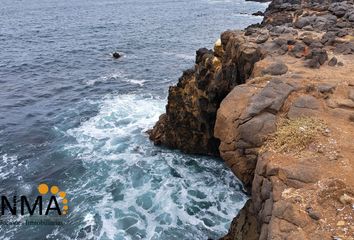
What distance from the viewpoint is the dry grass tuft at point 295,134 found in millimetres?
12312

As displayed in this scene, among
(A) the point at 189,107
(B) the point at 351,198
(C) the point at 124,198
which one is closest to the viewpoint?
(B) the point at 351,198

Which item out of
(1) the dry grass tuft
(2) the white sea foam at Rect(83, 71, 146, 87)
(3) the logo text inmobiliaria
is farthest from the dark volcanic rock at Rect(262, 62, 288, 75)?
(2) the white sea foam at Rect(83, 71, 146, 87)

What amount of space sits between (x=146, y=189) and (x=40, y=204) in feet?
21.3

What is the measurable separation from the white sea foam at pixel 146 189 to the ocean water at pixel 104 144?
0.06 metres

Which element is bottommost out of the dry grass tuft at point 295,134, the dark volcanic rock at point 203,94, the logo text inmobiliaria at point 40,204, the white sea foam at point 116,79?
the white sea foam at point 116,79

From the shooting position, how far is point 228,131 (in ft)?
48.4

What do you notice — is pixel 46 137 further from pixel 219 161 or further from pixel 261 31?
pixel 261 31

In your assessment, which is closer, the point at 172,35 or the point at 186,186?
the point at 186,186

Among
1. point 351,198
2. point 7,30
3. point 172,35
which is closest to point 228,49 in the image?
point 351,198

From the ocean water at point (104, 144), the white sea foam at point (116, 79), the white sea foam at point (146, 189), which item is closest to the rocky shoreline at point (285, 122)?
the white sea foam at point (146, 189)

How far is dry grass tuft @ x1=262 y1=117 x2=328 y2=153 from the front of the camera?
1231 cm

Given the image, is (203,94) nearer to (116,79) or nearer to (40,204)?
(40,204)

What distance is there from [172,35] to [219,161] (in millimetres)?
50057

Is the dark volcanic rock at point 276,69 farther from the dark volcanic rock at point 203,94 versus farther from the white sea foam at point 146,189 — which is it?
the white sea foam at point 146,189
